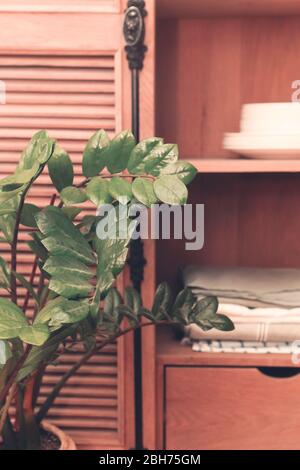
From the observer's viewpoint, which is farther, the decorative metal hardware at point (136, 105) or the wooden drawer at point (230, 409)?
the wooden drawer at point (230, 409)

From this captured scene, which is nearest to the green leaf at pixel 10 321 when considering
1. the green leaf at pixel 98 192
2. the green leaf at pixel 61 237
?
the green leaf at pixel 61 237

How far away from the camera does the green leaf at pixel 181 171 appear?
36.9 inches

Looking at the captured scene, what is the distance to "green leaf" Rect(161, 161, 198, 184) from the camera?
0.94 metres

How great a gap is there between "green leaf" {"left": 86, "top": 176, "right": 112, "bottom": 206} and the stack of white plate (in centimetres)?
48

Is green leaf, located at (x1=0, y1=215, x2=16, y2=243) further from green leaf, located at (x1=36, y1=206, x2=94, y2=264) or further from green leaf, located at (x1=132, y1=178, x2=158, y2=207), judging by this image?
green leaf, located at (x1=132, y1=178, x2=158, y2=207)

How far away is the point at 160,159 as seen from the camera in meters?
0.95

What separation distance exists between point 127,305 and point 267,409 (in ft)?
1.36

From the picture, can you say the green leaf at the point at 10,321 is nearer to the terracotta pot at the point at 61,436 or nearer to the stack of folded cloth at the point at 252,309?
the terracotta pot at the point at 61,436

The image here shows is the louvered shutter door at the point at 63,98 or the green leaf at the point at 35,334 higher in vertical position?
the louvered shutter door at the point at 63,98

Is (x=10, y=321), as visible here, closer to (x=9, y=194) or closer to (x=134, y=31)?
(x=9, y=194)

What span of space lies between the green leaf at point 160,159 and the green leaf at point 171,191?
0.13 feet

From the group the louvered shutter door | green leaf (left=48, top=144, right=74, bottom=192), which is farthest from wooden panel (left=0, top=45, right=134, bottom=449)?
green leaf (left=48, top=144, right=74, bottom=192)

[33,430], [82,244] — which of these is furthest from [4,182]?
[33,430]
